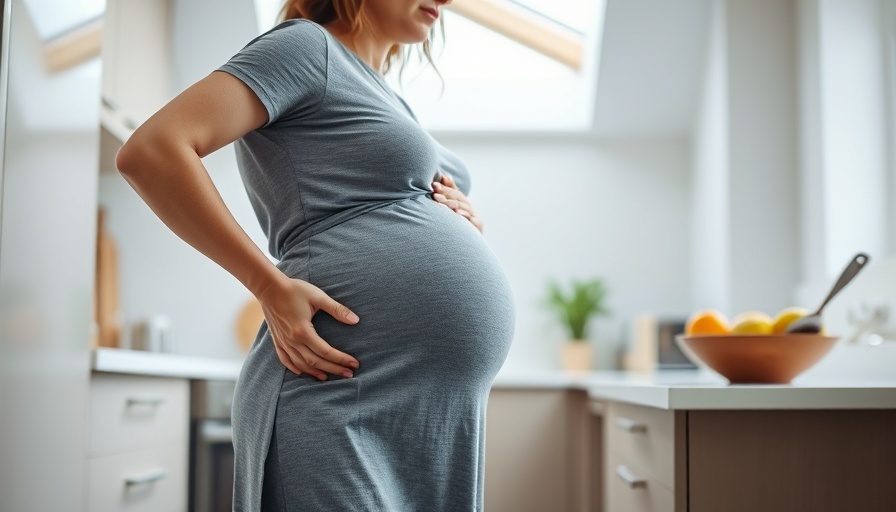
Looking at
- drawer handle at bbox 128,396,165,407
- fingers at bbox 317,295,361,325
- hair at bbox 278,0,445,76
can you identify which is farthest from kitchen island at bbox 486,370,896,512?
drawer handle at bbox 128,396,165,407

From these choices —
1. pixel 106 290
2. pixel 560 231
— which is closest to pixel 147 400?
pixel 106 290

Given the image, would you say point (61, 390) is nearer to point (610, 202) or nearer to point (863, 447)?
point (863, 447)

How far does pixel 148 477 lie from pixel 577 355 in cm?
159

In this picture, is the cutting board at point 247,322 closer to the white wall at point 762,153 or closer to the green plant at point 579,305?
the green plant at point 579,305

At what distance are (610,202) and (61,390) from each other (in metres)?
2.21

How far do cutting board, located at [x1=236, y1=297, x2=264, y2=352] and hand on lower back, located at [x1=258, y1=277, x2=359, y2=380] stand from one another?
219 cm

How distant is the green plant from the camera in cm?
308

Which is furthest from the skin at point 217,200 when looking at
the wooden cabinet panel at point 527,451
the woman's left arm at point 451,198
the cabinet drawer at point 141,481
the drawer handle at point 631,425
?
the wooden cabinet panel at point 527,451

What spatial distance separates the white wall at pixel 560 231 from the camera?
123 inches

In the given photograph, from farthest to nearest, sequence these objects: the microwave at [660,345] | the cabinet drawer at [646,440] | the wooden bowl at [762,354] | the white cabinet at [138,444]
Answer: the microwave at [660,345], the white cabinet at [138,444], the wooden bowl at [762,354], the cabinet drawer at [646,440]

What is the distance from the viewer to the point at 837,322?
2166 mm

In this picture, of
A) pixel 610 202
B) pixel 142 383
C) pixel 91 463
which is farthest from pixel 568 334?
pixel 91 463

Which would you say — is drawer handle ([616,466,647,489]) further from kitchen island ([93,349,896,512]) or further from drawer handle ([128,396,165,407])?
drawer handle ([128,396,165,407])

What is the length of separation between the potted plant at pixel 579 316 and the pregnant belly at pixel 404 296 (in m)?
2.10
